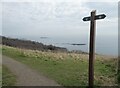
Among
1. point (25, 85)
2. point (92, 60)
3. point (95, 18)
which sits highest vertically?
point (95, 18)

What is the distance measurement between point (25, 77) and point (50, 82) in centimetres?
190

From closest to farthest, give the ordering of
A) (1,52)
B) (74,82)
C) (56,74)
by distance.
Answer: (74,82) → (56,74) → (1,52)

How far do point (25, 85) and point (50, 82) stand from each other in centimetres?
128

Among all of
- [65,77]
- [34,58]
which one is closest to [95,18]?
[65,77]

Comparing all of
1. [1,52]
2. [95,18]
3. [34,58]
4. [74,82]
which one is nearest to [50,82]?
[74,82]

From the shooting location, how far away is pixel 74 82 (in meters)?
14.0

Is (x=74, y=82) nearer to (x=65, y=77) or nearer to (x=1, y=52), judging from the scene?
(x=65, y=77)

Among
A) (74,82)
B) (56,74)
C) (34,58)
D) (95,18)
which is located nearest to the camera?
(95,18)

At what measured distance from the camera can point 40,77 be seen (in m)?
15.4

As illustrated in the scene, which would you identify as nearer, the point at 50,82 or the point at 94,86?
the point at 94,86

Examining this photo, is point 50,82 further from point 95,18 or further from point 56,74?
point 95,18

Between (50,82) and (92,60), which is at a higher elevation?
(92,60)

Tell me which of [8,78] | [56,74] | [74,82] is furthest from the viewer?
[56,74]

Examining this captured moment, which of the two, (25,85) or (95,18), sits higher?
(95,18)
